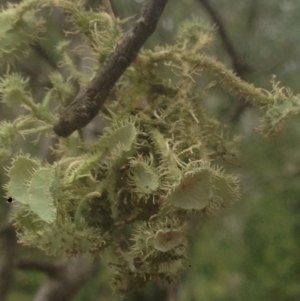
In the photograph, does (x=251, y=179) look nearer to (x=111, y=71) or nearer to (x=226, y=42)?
(x=226, y=42)

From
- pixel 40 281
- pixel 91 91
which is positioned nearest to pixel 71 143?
pixel 91 91

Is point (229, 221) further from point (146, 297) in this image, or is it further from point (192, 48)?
point (192, 48)

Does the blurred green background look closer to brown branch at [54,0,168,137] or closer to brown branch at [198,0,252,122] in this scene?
brown branch at [198,0,252,122]

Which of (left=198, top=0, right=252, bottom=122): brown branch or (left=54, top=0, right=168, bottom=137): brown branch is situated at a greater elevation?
(left=198, top=0, right=252, bottom=122): brown branch

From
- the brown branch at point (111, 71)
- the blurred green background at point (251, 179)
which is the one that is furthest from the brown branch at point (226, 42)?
the brown branch at point (111, 71)

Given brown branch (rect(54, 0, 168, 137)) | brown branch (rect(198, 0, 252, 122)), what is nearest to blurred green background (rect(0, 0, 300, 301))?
brown branch (rect(198, 0, 252, 122))
